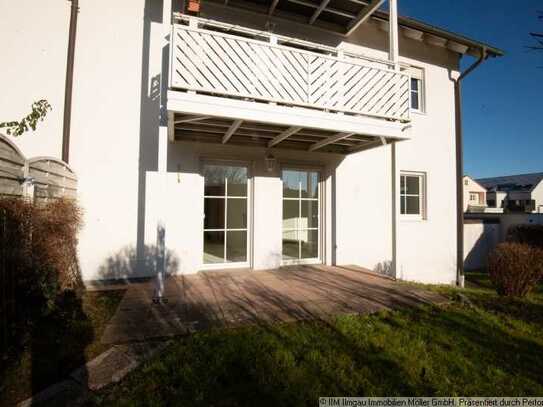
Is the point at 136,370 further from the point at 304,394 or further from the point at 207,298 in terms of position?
the point at 207,298

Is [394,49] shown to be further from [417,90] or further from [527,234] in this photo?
[527,234]

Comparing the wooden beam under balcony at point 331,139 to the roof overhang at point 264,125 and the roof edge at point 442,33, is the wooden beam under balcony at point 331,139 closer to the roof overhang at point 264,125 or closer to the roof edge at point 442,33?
the roof overhang at point 264,125

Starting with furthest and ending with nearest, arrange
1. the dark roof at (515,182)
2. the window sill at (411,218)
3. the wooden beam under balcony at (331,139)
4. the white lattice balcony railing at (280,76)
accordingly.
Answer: the dark roof at (515,182), the window sill at (411,218), the wooden beam under balcony at (331,139), the white lattice balcony railing at (280,76)

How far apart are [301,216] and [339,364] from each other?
4360mm

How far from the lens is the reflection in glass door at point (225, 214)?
601 cm

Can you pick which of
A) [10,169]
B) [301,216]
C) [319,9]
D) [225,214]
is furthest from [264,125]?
[10,169]


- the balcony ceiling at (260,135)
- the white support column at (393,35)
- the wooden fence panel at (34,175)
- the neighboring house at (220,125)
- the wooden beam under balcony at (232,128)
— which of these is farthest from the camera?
the white support column at (393,35)

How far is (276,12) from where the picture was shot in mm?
6348

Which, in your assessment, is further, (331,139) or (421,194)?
(421,194)

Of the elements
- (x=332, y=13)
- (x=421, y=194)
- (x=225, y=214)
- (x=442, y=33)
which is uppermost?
(x=442, y=33)

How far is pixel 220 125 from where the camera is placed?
4.88 meters

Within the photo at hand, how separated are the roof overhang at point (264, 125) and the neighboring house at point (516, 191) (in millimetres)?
38260

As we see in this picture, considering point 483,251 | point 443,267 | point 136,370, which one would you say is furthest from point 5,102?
point 483,251

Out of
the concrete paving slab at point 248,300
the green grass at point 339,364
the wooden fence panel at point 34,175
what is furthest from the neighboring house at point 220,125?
the green grass at point 339,364
